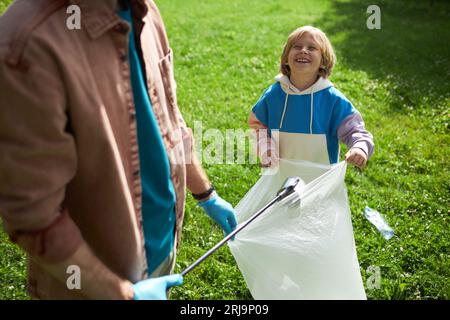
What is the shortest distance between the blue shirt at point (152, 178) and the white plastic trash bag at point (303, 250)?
630 millimetres

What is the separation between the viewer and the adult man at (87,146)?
1020 millimetres

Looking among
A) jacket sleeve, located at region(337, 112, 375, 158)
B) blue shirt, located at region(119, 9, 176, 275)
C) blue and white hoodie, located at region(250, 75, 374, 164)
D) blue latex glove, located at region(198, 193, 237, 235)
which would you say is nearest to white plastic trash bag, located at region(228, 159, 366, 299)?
blue latex glove, located at region(198, 193, 237, 235)

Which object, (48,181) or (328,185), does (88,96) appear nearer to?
(48,181)

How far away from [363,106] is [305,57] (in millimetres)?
3499

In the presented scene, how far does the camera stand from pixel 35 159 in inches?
41.1

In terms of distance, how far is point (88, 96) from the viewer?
3.54ft

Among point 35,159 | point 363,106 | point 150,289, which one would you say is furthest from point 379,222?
point 35,159

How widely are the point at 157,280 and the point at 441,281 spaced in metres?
2.42

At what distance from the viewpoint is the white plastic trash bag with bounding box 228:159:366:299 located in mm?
2068

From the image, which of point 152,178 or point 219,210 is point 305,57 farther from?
point 152,178

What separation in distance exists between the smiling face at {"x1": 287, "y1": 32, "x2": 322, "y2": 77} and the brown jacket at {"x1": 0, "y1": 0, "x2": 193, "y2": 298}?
60.7 inches

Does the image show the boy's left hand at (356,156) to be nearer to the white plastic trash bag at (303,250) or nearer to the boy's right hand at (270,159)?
the white plastic trash bag at (303,250)

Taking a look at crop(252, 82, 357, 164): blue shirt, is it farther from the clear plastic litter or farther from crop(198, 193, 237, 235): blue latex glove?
the clear plastic litter
